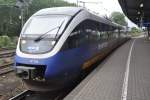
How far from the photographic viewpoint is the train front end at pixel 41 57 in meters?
9.95

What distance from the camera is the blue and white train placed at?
999 centimetres

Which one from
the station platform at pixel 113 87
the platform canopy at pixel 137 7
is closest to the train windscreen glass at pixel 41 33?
the station platform at pixel 113 87

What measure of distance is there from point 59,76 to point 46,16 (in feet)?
9.04

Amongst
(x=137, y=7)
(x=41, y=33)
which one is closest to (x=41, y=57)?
(x=41, y=33)

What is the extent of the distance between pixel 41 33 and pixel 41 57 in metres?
1.26

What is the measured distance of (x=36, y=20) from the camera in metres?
11.8

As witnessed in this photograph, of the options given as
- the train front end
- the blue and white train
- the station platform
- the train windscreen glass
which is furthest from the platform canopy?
the train front end

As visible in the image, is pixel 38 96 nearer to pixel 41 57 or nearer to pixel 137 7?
pixel 41 57

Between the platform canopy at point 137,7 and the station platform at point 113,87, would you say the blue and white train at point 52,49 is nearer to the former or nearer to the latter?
the station platform at point 113,87

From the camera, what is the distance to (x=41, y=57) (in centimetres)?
1006

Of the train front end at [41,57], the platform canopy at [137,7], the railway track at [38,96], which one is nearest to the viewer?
the train front end at [41,57]

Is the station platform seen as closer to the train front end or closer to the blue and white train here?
the blue and white train

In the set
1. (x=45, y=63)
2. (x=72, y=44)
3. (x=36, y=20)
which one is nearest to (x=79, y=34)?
(x=72, y=44)

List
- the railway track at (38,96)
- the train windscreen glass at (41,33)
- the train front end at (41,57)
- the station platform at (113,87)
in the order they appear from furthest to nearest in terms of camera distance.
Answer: the railway track at (38,96) < the train windscreen glass at (41,33) < the train front end at (41,57) < the station platform at (113,87)
